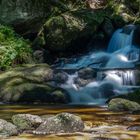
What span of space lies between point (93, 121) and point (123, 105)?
188cm

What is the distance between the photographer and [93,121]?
9.63 meters

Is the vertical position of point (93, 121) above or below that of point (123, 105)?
below

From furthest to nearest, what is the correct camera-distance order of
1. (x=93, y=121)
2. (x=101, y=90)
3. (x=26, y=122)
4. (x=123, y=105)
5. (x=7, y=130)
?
(x=101, y=90) → (x=123, y=105) → (x=93, y=121) → (x=26, y=122) → (x=7, y=130)

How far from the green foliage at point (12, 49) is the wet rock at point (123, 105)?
6736mm

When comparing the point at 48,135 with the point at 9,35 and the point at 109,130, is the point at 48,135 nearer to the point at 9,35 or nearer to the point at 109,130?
the point at 109,130

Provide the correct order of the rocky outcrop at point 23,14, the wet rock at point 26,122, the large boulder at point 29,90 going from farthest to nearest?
the rocky outcrop at point 23,14, the large boulder at point 29,90, the wet rock at point 26,122

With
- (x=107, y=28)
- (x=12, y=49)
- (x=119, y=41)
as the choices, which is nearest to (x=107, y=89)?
(x=12, y=49)

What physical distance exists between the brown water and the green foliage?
5.25 m

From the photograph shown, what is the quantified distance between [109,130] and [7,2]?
13.5 meters

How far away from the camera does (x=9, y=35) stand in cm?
1955

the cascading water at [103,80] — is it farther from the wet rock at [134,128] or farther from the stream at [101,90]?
the wet rock at [134,128]

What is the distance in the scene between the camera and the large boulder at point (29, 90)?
1352cm

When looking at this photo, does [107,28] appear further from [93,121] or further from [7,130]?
[7,130]

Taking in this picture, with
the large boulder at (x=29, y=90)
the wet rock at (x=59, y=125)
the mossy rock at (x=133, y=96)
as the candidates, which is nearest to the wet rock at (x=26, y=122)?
the wet rock at (x=59, y=125)
